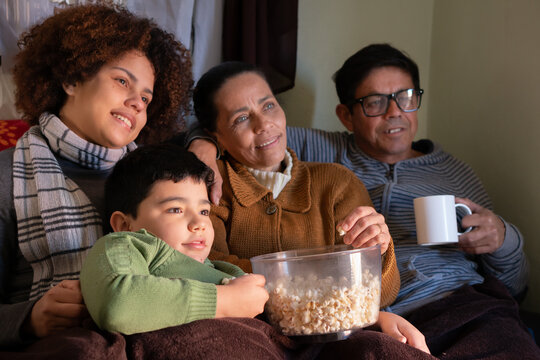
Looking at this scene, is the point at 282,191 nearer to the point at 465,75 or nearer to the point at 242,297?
the point at 242,297

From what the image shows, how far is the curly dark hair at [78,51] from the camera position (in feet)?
4.70

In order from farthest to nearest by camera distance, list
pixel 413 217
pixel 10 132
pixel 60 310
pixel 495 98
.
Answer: pixel 495 98, pixel 413 217, pixel 10 132, pixel 60 310

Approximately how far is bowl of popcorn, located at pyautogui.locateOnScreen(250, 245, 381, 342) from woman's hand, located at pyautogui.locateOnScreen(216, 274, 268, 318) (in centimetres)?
4

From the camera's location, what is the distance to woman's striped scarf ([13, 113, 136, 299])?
124 cm

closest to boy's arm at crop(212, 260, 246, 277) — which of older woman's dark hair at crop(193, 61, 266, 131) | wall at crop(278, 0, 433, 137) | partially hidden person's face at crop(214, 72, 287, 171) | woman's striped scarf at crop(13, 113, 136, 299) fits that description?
woman's striped scarf at crop(13, 113, 136, 299)

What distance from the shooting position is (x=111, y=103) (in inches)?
54.1

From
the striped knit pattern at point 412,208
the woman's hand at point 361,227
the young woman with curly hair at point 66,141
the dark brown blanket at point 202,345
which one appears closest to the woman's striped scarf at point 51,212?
the young woman with curly hair at point 66,141

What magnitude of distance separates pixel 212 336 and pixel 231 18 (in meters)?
1.51

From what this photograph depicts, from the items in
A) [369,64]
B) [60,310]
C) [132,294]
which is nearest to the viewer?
[132,294]

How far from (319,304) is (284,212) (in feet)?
1.82

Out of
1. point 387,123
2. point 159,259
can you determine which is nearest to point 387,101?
point 387,123

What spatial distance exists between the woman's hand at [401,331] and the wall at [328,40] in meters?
1.22

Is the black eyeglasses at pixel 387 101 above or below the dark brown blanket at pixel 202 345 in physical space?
above

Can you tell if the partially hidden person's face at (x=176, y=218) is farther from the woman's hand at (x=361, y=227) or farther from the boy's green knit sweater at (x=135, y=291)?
the woman's hand at (x=361, y=227)
